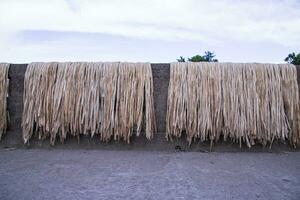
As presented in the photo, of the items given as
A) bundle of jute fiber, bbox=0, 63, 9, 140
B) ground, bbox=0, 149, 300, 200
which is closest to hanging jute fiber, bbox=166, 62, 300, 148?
ground, bbox=0, 149, 300, 200

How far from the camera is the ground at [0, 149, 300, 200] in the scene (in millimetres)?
1379

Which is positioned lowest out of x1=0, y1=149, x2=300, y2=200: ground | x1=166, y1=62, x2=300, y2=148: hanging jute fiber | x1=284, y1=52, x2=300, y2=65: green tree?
x1=0, y1=149, x2=300, y2=200: ground

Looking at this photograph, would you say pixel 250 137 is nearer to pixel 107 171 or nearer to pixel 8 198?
pixel 107 171

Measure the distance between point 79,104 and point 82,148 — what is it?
1.29 ft

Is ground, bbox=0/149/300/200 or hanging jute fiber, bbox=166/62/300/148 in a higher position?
hanging jute fiber, bbox=166/62/300/148

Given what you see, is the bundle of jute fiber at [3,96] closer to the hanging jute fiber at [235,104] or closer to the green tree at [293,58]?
the hanging jute fiber at [235,104]

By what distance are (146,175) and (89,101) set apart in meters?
0.99

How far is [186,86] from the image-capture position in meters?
2.43

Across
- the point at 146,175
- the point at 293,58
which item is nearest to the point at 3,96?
the point at 146,175

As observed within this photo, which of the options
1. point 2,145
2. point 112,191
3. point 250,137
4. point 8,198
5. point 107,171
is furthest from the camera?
point 2,145

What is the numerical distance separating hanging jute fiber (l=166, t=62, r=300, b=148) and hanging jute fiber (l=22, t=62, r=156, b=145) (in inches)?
10.4

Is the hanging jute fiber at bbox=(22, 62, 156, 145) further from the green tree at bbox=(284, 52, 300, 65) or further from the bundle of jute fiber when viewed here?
the green tree at bbox=(284, 52, 300, 65)

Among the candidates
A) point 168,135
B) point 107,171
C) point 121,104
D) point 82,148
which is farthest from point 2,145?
point 168,135

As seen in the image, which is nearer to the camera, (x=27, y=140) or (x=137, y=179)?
(x=137, y=179)
